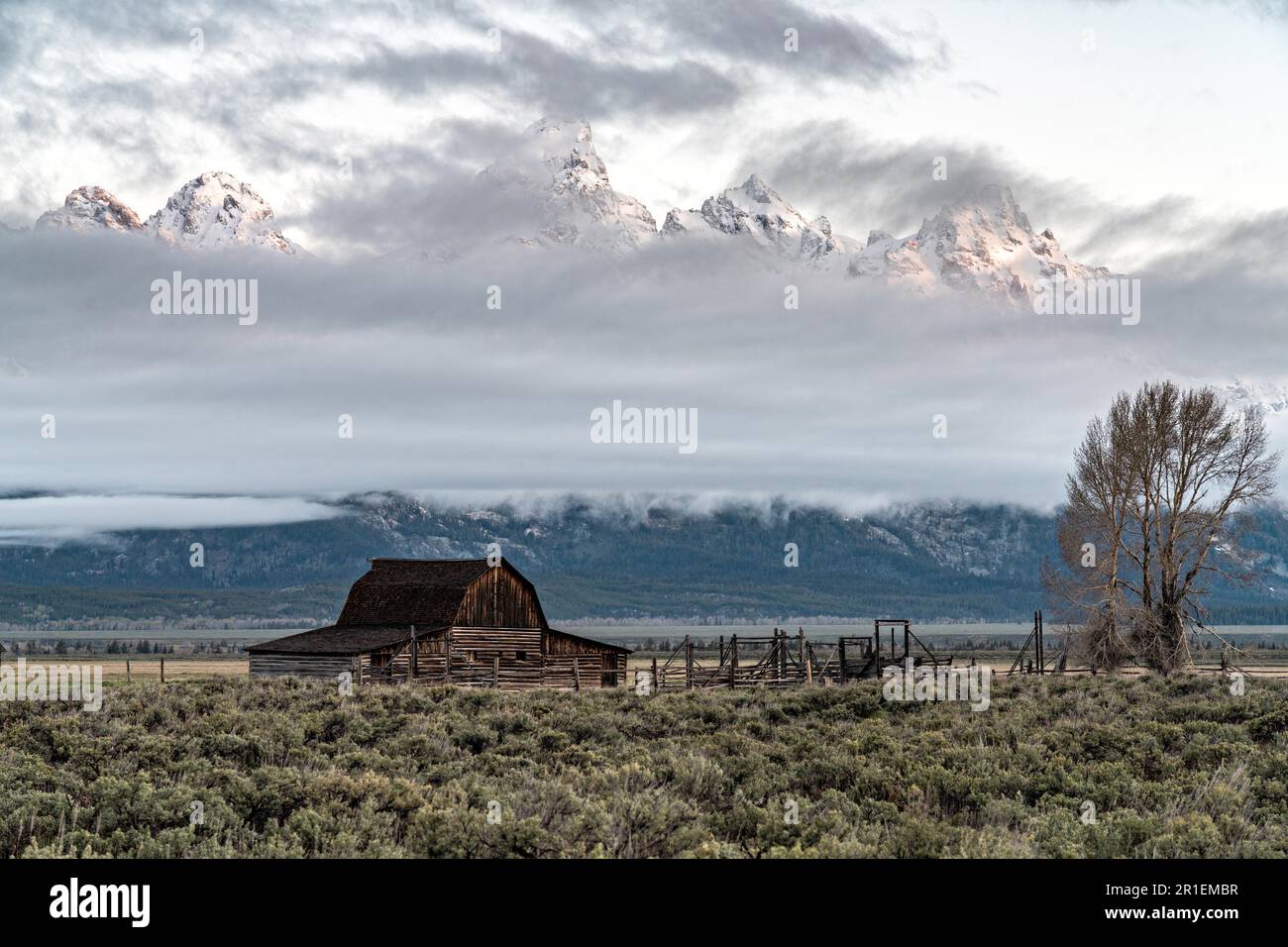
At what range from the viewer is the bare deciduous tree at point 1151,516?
52.1 metres

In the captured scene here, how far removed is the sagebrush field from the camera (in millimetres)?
13508

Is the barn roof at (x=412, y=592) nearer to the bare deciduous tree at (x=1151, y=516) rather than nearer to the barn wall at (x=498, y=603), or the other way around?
the barn wall at (x=498, y=603)

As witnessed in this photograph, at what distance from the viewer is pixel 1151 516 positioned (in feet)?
174

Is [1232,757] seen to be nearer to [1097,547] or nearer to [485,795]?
[485,795]

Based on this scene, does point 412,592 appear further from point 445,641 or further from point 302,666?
point 302,666

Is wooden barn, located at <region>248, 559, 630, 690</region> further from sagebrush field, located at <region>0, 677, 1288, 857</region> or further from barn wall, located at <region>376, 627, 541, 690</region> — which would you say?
sagebrush field, located at <region>0, 677, 1288, 857</region>

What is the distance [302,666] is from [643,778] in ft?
128

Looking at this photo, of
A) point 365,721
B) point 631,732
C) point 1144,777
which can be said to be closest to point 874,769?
point 1144,777

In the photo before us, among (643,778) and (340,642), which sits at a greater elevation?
(643,778)

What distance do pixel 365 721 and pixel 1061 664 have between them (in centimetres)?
3757

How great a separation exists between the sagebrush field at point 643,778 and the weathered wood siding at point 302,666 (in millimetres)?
19502

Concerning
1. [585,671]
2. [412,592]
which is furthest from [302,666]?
[585,671]

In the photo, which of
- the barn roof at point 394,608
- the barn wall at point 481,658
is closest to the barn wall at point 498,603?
the barn roof at point 394,608

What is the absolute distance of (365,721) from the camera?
2727cm
